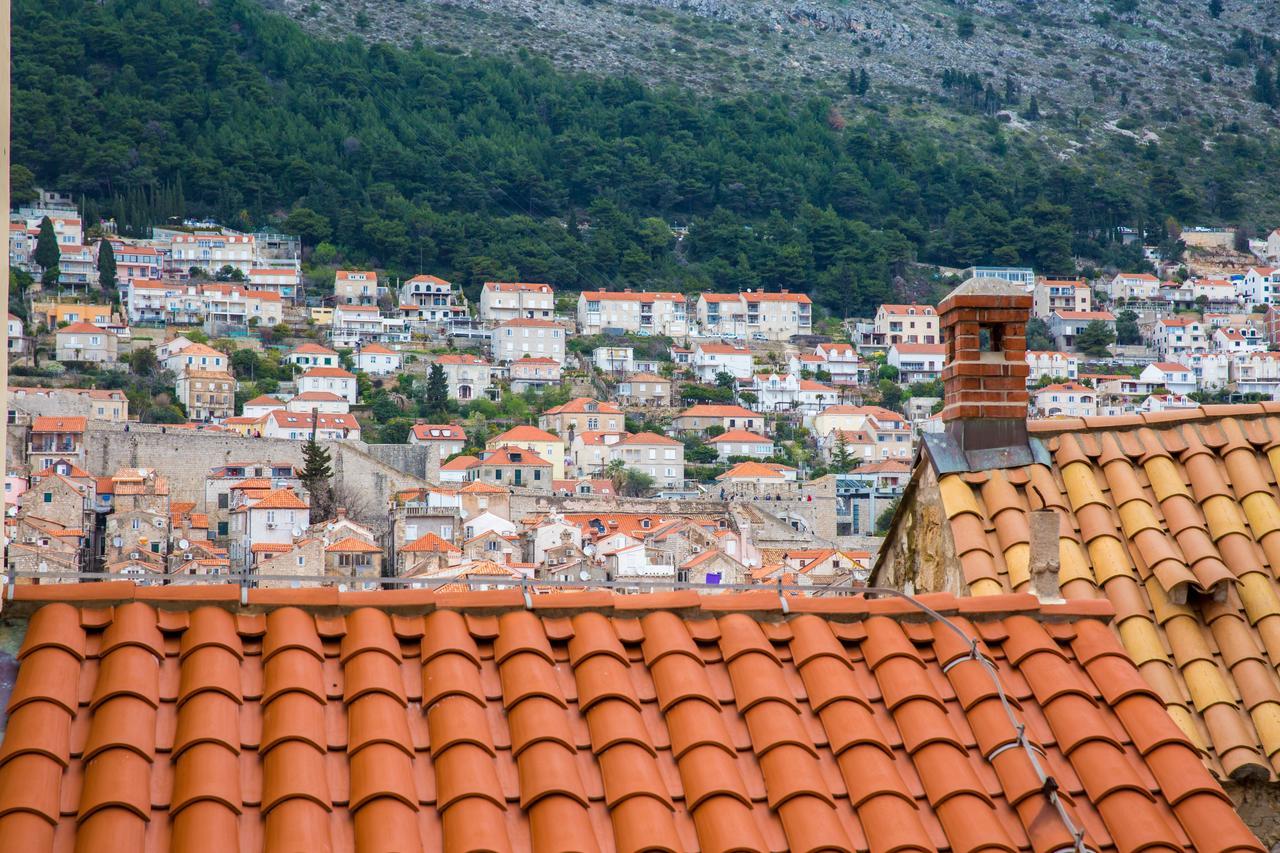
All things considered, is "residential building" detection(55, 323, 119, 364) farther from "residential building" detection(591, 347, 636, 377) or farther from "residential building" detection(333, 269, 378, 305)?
"residential building" detection(591, 347, 636, 377)

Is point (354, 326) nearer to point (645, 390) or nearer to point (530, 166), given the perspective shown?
point (645, 390)

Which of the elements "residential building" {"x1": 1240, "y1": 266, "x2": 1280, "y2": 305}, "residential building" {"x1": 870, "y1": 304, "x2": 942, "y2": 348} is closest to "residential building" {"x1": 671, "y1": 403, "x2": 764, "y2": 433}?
"residential building" {"x1": 870, "y1": 304, "x2": 942, "y2": 348}

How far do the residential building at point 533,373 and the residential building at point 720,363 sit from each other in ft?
31.3

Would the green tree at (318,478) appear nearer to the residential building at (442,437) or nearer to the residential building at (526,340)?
the residential building at (442,437)

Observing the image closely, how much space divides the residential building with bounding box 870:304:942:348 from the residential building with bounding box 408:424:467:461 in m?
41.5

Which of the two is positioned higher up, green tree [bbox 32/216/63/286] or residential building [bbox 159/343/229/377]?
green tree [bbox 32/216/63/286]

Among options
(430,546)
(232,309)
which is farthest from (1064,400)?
(232,309)

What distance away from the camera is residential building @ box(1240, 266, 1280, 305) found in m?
125

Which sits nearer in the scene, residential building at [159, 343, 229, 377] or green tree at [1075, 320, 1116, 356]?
residential building at [159, 343, 229, 377]

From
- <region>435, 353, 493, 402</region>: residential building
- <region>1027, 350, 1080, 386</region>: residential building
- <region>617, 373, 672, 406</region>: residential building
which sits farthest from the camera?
<region>1027, 350, 1080, 386</region>: residential building

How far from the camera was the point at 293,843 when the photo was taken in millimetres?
3596

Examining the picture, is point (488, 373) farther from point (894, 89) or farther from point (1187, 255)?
point (894, 89)

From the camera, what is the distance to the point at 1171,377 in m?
104

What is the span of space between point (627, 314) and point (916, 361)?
19.5 meters
